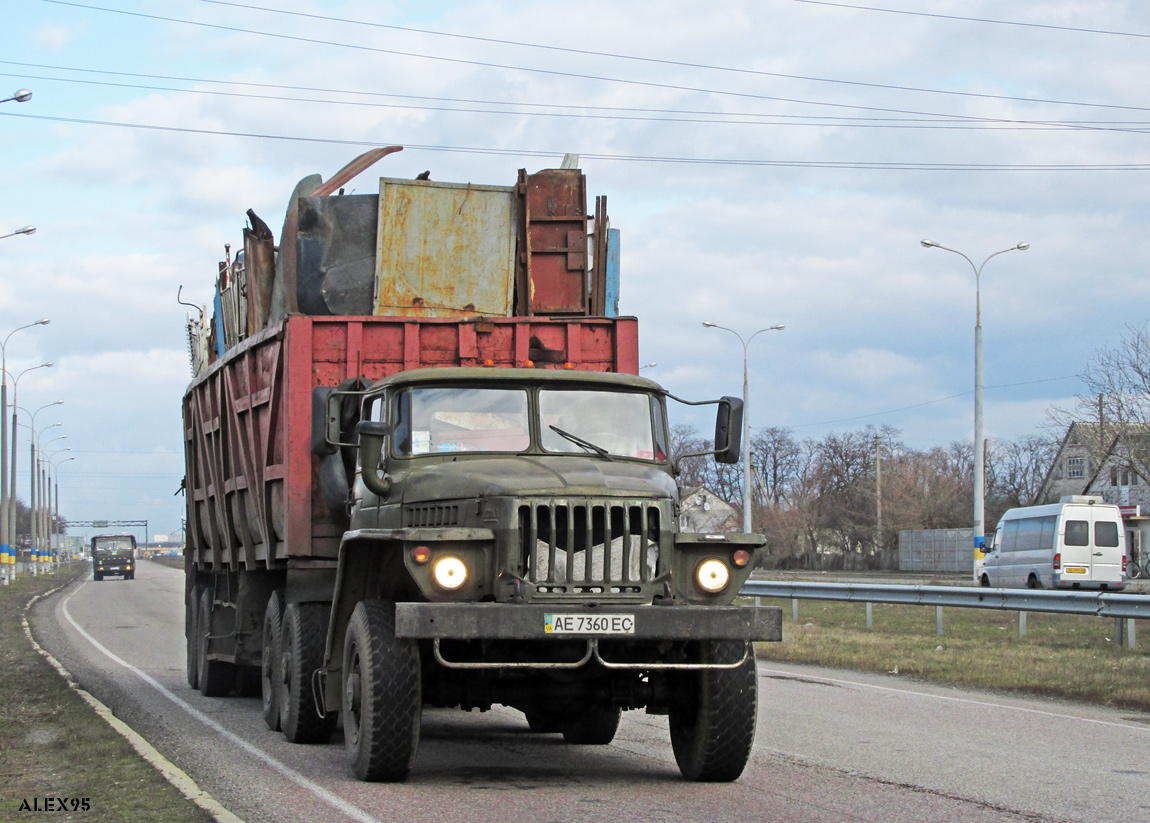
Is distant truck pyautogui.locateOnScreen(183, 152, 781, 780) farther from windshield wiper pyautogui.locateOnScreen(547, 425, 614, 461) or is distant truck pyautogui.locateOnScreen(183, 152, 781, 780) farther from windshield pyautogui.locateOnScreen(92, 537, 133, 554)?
windshield pyautogui.locateOnScreen(92, 537, 133, 554)

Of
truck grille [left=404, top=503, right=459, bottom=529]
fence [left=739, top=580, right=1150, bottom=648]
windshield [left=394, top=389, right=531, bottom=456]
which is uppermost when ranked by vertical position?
windshield [left=394, top=389, right=531, bottom=456]

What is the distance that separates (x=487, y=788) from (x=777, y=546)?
74323 mm

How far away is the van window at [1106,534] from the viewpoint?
3716 cm

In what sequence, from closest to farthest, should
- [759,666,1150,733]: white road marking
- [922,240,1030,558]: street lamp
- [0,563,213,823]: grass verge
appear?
1. [0,563,213,823]: grass verge
2. [759,666,1150,733]: white road marking
3. [922,240,1030,558]: street lamp

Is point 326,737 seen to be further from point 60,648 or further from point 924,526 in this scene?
point 924,526

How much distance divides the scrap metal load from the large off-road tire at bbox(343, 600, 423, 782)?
357 centimetres

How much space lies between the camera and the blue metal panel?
39.0ft

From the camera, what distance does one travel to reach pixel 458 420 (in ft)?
30.1

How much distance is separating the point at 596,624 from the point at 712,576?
0.92 m

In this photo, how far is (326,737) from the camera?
10250 mm

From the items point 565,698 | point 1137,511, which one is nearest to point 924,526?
point 1137,511

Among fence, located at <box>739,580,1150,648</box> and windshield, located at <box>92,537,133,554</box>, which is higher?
fence, located at <box>739,580,1150,648</box>

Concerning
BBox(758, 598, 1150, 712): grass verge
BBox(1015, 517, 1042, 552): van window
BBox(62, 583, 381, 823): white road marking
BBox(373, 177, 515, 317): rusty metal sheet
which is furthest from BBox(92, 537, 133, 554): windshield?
BBox(373, 177, 515, 317): rusty metal sheet

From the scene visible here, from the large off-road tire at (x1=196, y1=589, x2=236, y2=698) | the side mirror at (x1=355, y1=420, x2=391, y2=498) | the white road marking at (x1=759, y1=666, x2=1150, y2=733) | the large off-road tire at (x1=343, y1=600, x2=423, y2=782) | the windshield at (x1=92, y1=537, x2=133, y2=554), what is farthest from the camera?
the windshield at (x1=92, y1=537, x2=133, y2=554)
